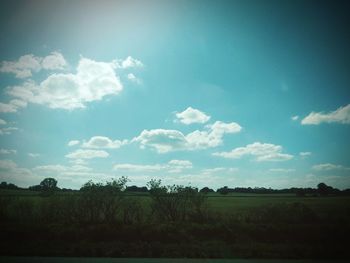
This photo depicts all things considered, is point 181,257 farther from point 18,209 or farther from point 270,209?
point 18,209

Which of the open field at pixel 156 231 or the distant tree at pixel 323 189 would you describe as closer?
the open field at pixel 156 231

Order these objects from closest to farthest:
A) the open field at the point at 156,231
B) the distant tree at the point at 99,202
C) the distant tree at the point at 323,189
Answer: the open field at the point at 156,231, the distant tree at the point at 99,202, the distant tree at the point at 323,189

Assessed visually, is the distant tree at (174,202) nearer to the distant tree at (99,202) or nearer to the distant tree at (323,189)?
the distant tree at (99,202)

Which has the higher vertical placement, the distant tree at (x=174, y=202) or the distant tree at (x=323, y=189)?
the distant tree at (x=323, y=189)

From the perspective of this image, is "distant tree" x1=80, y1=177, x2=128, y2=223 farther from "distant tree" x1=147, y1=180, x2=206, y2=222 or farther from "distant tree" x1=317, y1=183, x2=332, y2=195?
"distant tree" x1=317, y1=183, x2=332, y2=195

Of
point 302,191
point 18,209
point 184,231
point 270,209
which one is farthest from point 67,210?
point 302,191

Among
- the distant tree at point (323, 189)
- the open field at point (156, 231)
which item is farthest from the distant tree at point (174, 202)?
the distant tree at point (323, 189)

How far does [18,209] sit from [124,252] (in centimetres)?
1562

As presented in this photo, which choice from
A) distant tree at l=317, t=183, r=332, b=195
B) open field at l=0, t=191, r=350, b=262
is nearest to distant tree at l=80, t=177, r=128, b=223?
open field at l=0, t=191, r=350, b=262

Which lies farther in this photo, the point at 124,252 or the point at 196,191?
the point at 196,191

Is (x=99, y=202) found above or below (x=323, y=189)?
below

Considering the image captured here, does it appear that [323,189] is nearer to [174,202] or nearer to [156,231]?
[174,202]

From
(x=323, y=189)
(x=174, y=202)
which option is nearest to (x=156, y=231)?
(x=174, y=202)

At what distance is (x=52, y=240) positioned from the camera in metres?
18.1
